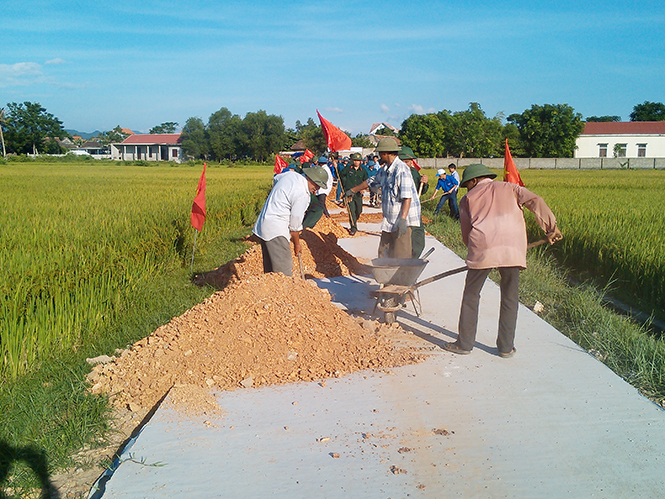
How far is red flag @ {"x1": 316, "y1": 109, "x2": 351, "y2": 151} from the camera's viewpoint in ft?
41.0

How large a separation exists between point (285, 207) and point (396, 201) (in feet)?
4.96

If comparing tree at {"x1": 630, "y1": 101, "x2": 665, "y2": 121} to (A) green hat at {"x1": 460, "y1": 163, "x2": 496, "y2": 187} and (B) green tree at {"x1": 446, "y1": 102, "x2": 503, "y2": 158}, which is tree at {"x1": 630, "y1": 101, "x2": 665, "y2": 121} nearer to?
(B) green tree at {"x1": 446, "y1": 102, "x2": 503, "y2": 158}

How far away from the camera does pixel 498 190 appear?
5.14 meters

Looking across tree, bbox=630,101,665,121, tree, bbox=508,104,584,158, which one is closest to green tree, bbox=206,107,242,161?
tree, bbox=508,104,584,158

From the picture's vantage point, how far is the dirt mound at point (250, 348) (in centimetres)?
477

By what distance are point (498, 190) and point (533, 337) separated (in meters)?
1.66

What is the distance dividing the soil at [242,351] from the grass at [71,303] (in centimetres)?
31

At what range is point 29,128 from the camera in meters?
85.9

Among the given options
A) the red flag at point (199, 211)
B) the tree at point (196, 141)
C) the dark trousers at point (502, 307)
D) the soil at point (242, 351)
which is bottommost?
the soil at point (242, 351)

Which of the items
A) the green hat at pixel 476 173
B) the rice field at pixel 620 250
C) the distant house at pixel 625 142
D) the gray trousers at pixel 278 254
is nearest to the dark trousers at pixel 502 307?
the green hat at pixel 476 173

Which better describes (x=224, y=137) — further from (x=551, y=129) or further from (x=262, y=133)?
(x=551, y=129)

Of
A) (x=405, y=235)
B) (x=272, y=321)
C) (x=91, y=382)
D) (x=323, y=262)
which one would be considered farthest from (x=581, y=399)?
(x=323, y=262)

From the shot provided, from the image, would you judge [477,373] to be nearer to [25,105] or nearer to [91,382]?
[91,382]

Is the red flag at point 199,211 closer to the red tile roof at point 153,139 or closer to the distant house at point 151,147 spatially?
the red tile roof at point 153,139
